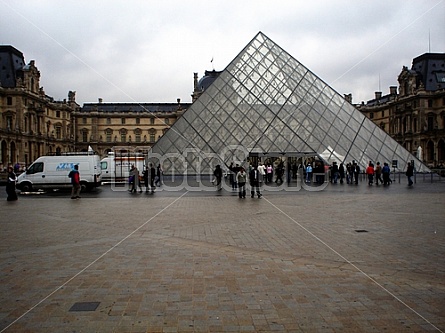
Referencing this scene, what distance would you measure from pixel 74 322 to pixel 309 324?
197 centimetres

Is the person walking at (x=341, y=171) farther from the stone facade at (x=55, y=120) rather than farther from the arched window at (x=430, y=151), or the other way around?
the arched window at (x=430, y=151)

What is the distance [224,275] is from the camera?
4840 millimetres

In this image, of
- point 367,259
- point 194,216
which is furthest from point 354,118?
point 367,259

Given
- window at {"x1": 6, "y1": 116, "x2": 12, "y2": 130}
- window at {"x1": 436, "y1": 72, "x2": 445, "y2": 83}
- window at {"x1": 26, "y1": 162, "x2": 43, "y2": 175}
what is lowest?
window at {"x1": 26, "y1": 162, "x2": 43, "y2": 175}

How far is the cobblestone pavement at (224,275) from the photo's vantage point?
357cm

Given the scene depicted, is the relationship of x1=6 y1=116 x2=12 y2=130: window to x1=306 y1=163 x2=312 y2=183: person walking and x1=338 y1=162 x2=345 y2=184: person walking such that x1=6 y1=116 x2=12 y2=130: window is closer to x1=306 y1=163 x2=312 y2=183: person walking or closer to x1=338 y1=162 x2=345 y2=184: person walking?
x1=306 y1=163 x2=312 y2=183: person walking

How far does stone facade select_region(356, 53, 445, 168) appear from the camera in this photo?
6094 cm

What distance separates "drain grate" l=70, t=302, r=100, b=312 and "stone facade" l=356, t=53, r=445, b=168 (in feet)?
204

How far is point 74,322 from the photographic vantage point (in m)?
3.53

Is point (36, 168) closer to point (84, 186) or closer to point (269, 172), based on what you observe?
point (84, 186)

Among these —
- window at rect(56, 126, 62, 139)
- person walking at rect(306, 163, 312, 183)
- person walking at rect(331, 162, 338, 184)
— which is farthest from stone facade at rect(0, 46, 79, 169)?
person walking at rect(331, 162, 338, 184)

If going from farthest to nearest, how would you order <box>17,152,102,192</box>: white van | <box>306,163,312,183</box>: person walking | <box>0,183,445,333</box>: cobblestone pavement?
<box>306,163,312,183</box>: person walking
<box>17,152,102,192</box>: white van
<box>0,183,445,333</box>: cobblestone pavement

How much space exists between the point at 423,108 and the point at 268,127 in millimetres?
46743

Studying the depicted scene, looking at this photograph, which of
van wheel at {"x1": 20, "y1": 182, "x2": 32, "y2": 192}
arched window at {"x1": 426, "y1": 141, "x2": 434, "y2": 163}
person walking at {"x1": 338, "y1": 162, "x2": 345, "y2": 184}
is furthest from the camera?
arched window at {"x1": 426, "y1": 141, "x2": 434, "y2": 163}
